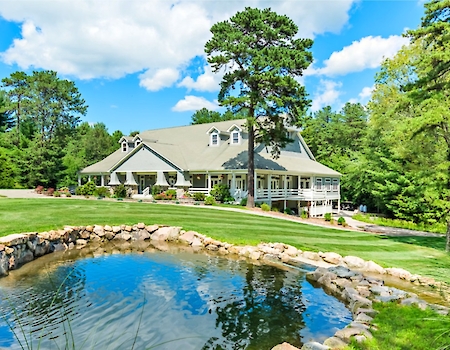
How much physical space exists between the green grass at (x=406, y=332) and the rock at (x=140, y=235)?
1146cm

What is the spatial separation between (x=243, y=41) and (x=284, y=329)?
848 inches

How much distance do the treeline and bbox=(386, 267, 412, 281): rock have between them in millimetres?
37262

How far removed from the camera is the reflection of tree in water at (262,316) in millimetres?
6660

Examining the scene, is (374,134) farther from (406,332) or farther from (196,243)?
(406,332)

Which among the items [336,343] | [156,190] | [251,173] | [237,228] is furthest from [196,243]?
[156,190]

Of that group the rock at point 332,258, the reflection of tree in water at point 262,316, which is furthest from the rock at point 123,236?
the rock at point 332,258

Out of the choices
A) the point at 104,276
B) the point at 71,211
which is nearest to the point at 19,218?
the point at 71,211

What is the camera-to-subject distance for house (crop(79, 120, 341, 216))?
29.2 m

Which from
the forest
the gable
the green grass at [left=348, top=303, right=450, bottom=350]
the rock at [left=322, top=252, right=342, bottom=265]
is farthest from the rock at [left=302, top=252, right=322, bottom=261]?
the gable

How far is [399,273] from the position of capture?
11.2 meters

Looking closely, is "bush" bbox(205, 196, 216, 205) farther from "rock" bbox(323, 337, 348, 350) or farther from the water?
"rock" bbox(323, 337, 348, 350)

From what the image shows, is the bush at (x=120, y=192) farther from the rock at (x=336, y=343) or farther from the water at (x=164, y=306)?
the rock at (x=336, y=343)

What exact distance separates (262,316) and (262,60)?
768 inches

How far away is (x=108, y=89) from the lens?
35.3 metres
